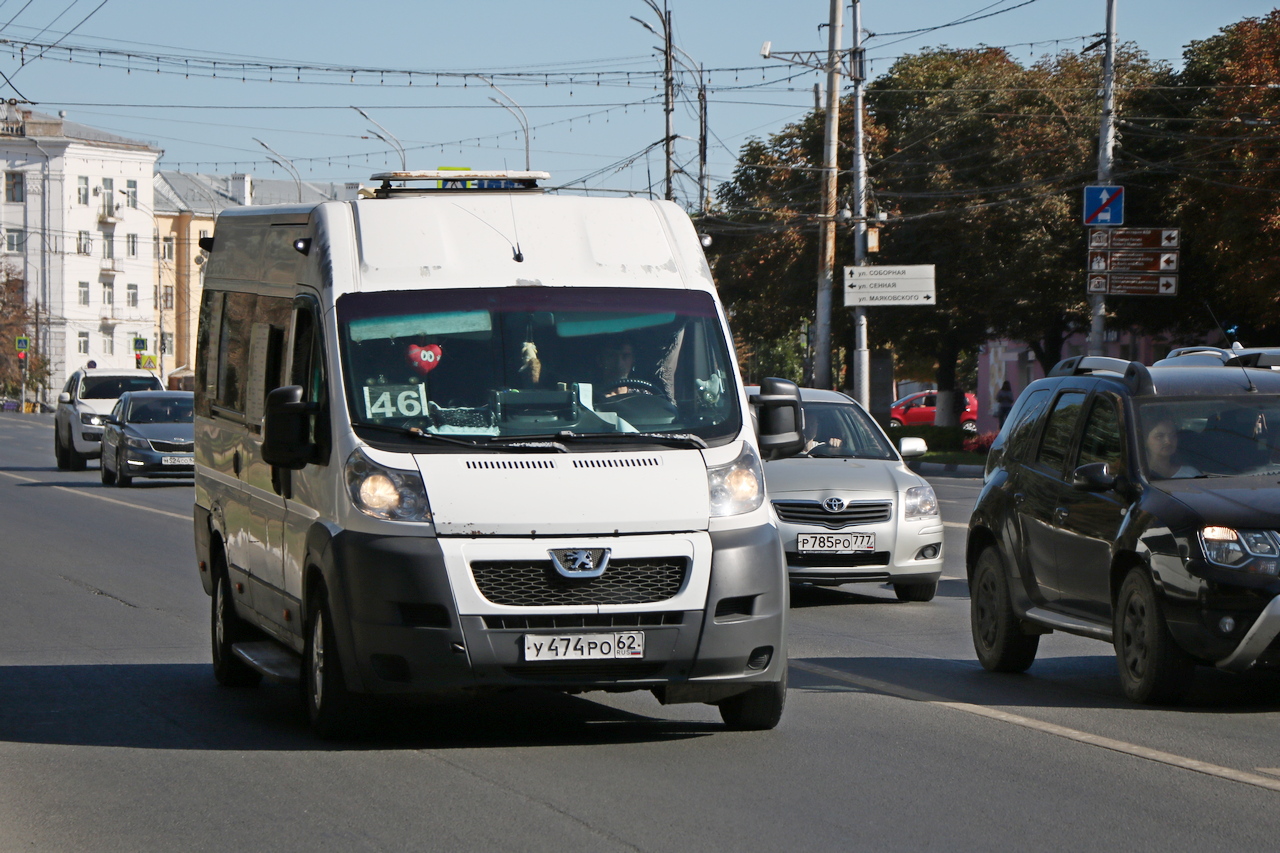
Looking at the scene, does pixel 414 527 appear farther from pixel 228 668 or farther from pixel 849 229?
pixel 849 229

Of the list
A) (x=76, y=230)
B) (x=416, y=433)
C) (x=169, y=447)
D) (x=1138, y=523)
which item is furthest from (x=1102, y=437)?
(x=76, y=230)

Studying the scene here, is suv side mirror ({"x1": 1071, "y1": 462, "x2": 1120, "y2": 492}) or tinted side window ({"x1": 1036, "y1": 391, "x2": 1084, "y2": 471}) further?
tinted side window ({"x1": 1036, "y1": 391, "x2": 1084, "y2": 471})

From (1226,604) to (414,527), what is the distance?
11.5 feet

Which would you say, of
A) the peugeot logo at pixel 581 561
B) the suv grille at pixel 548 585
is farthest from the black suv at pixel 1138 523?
the peugeot logo at pixel 581 561

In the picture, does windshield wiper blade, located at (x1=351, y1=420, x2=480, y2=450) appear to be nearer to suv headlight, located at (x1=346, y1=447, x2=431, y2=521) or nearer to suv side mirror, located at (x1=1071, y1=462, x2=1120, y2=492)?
suv headlight, located at (x1=346, y1=447, x2=431, y2=521)

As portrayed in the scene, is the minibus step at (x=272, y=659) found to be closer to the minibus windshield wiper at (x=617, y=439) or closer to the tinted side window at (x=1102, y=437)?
the minibus windshield wiper at (x=617, y=439)

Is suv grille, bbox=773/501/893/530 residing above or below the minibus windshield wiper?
below

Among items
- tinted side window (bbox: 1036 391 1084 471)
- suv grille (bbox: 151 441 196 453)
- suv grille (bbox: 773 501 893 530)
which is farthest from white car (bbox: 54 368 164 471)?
tinted side window (bbox: 1036 391 1084 471)

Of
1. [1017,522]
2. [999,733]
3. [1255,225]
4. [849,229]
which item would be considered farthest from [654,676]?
[849,229]

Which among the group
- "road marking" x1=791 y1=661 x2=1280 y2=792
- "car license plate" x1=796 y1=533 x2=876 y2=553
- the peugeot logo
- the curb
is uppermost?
the peugeot logo

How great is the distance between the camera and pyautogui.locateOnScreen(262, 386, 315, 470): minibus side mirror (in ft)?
25.2

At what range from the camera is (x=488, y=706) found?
887 cm

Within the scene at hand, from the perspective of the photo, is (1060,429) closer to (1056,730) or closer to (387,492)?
(1056,730)

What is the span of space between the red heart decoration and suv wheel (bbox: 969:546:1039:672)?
3774mm
